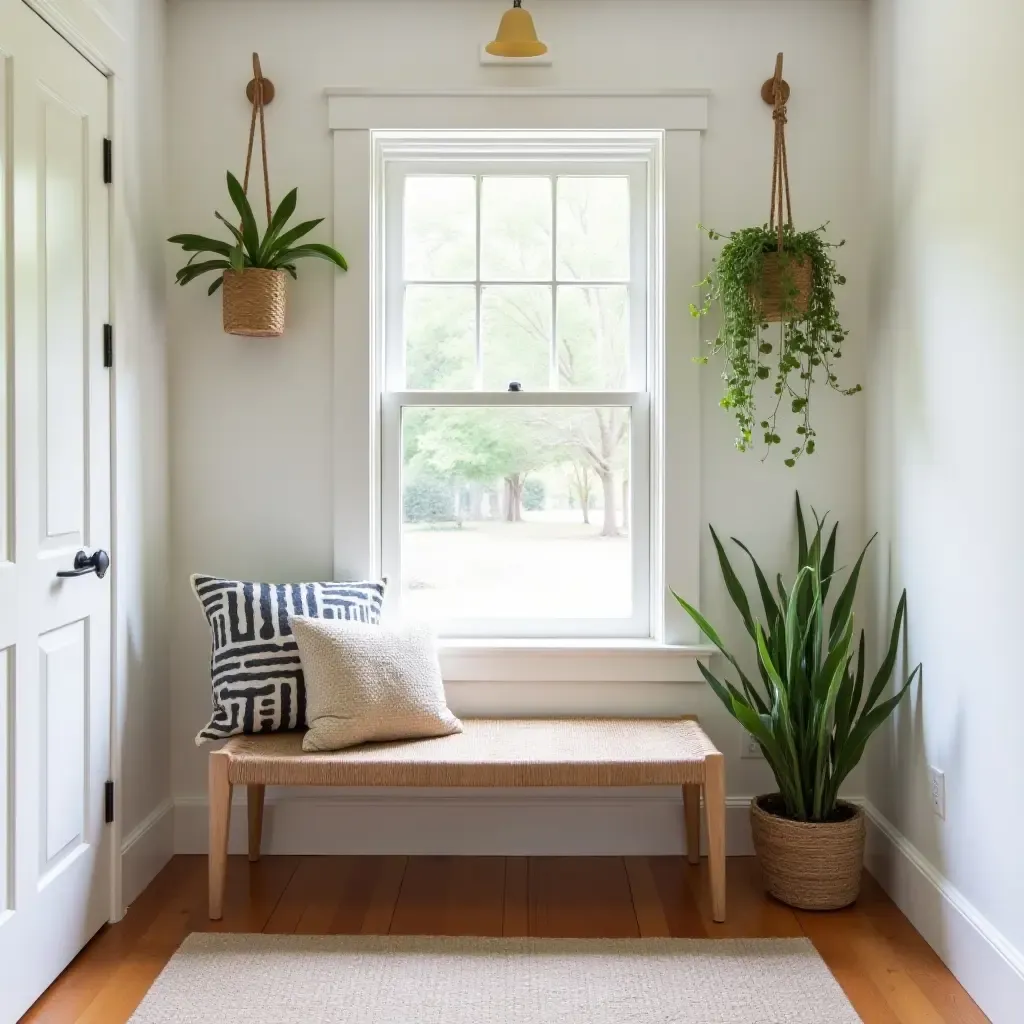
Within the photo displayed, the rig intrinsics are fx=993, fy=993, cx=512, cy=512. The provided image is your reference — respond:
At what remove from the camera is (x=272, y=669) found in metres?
2.74

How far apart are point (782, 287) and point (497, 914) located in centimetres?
186

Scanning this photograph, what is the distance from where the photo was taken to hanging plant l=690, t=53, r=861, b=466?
2725mm

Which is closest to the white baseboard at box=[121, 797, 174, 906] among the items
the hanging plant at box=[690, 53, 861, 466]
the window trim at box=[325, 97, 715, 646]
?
the window trim at box=[325, 97, 715, 646]

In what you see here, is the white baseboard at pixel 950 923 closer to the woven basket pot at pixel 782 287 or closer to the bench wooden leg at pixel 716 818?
the bench wooden leg at pixel 716 818

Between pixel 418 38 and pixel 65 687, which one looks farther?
pixel 418 38

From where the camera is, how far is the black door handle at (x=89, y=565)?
7.70 feet

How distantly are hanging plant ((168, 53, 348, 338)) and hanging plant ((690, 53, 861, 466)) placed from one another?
1150mm

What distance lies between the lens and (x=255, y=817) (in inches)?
116

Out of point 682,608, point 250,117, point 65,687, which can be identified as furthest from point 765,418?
point 65,687

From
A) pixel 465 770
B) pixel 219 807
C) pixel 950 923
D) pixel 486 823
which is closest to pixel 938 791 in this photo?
pixel 950 923

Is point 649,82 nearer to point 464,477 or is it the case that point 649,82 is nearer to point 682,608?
point 464,477

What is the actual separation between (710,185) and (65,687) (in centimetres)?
229

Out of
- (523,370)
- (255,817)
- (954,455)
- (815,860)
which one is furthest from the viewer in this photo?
(523,370)

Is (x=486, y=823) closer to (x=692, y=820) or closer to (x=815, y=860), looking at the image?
(x=692, y=820)
